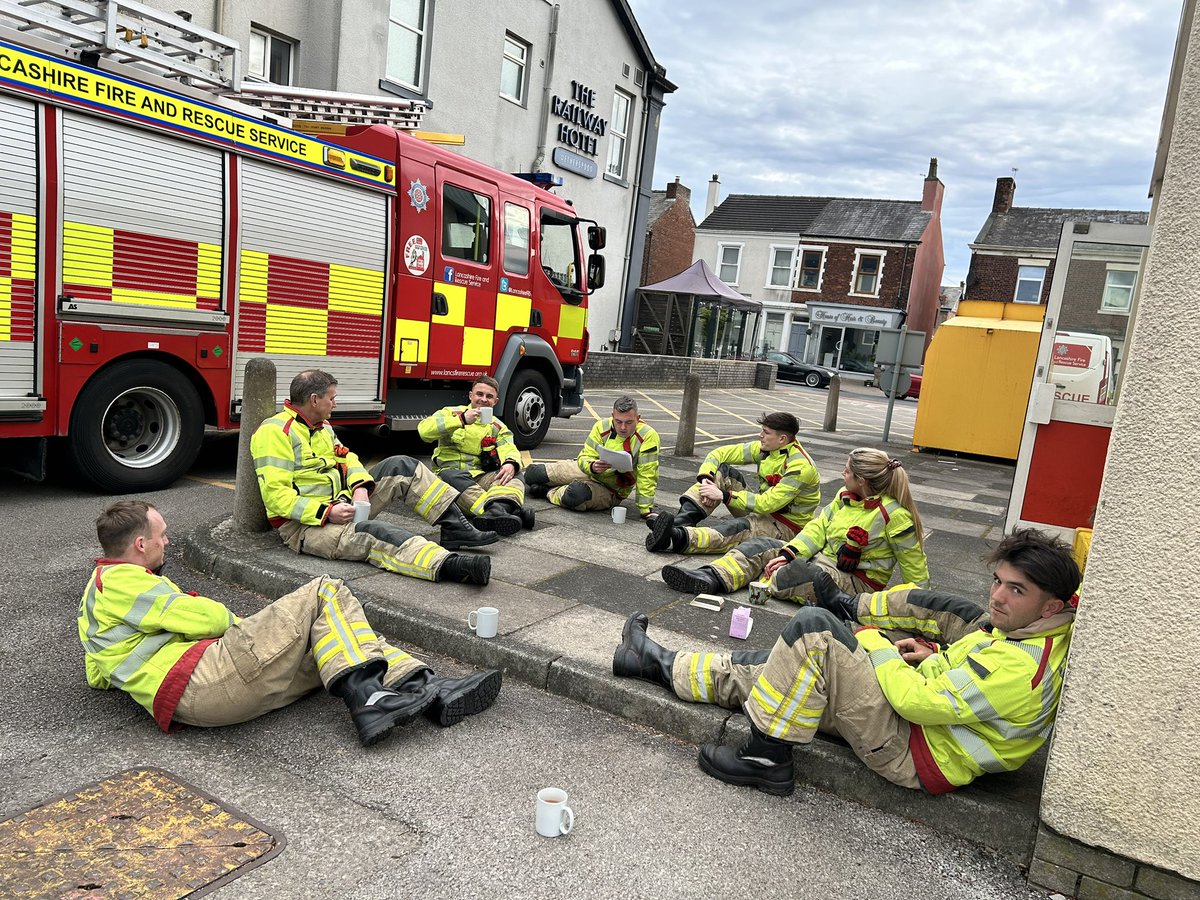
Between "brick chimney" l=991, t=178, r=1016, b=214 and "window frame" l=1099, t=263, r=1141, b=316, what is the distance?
3858 cm

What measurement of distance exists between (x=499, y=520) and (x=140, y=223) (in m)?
3.38

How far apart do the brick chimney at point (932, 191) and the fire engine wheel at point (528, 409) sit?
1398 inches

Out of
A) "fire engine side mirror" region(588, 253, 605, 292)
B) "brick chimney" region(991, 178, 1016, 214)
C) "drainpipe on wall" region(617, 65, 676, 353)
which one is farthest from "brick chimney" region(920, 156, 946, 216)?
"fire engine side mirror" region(588, 253, 605, 292)

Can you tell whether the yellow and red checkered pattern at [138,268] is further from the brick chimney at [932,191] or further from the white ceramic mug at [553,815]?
the brick chimney at [932,191]

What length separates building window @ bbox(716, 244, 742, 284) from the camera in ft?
143

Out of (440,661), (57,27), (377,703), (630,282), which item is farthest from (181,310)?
(630,282)

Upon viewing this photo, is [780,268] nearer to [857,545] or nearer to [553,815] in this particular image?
[857,545]

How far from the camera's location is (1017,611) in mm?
2869

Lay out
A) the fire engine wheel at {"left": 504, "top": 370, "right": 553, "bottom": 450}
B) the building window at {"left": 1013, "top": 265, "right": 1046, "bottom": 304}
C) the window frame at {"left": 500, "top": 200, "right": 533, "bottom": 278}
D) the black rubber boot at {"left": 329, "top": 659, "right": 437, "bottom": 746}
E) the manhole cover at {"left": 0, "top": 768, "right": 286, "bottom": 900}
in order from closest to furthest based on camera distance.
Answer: the manhole cover at {"left": 0, "top": 768, "right": 286, "bottom": 900}, the black rubber boot at {"left": 329, "top": 659, "right": 437, "bottom": 746}, the window frame at {"left": 500, "top": 200, "right": 533, "bottom": 278}, the fire engine wheel at {"left": 504, "top": 370, "right": 553, "bottom": 450}, the building window at {"left": 1013, "top": 265, "right": 1046, "bottom": 304}

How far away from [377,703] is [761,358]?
122ft

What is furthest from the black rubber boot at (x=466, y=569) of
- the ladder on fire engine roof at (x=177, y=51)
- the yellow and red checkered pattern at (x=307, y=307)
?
the ladder on fire engine roof at (x=177, y=51)

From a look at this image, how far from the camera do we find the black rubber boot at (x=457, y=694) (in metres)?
3.46

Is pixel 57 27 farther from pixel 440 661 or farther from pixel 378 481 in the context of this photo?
pixel 440 661

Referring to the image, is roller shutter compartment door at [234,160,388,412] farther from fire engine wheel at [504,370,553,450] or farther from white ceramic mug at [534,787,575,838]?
white ceramic mug at [534,787,575,838]
